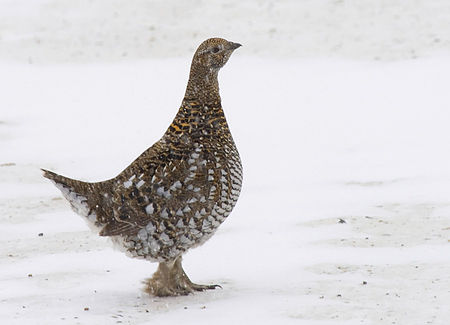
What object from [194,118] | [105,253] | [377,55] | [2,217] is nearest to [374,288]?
[194,118]

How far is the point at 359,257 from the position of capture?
7.15 m

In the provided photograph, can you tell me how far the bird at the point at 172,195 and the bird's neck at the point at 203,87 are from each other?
0.01 meters

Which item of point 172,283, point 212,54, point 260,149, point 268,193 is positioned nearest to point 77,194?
point 172,283

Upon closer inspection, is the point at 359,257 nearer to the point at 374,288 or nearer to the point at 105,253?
the point at 374,288

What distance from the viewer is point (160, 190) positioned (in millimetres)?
6309

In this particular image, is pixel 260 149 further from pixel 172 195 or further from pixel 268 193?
pixel 172 195

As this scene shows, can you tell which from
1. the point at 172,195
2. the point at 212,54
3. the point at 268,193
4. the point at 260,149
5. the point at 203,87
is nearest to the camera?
the point at 172,195

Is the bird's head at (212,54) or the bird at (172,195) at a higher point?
the bird's head at (212,54)

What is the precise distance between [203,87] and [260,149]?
452 cm

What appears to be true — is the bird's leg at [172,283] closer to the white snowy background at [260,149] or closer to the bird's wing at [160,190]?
the white snowy background at [260,149]

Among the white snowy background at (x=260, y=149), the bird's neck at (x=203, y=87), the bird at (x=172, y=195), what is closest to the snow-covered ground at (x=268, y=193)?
the white snowy background at (x=260, y=149)

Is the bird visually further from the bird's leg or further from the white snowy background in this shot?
the white snowy background

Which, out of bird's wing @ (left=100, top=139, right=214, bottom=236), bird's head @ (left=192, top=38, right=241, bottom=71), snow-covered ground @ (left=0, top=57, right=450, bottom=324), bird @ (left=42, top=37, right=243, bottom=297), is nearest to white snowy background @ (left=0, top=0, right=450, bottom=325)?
snow-covered ground @ (left=0, top=57, right=450, bottom=324)

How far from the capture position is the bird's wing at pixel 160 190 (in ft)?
20.5
